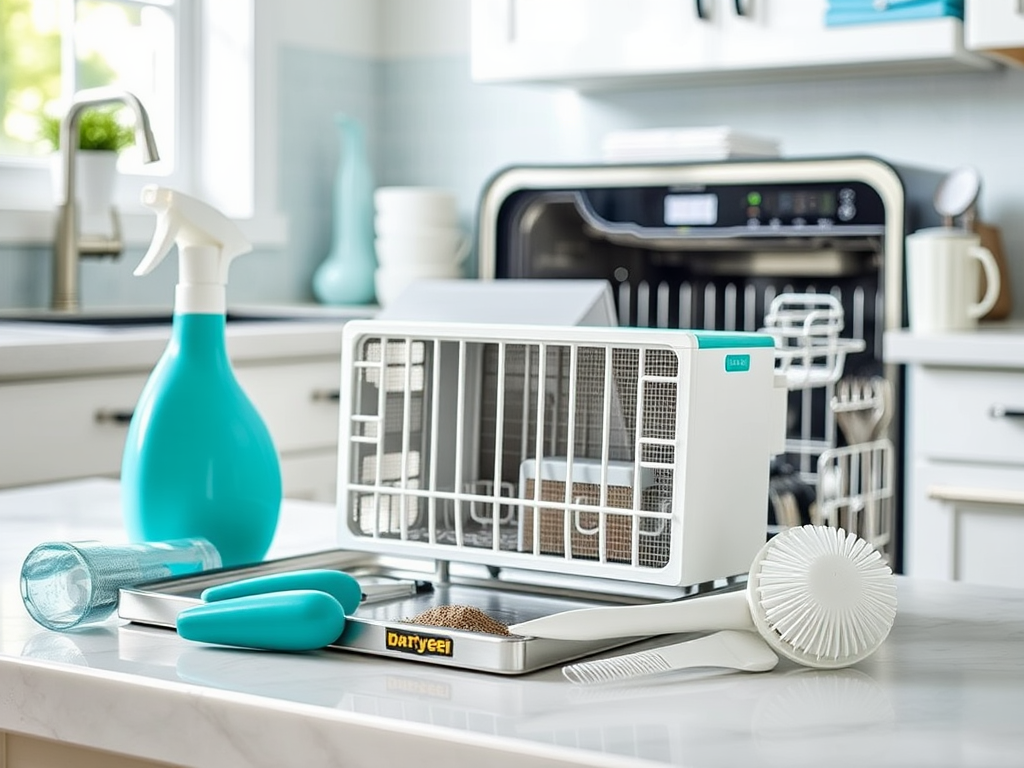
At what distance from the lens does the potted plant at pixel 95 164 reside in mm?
2877

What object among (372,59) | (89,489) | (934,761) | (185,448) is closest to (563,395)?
(185,448)

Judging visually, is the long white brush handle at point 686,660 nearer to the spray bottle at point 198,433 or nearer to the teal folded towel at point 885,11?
the spray bottle at point 198,433

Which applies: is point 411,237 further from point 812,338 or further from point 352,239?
point 812,338

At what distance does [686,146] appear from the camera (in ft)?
9.15

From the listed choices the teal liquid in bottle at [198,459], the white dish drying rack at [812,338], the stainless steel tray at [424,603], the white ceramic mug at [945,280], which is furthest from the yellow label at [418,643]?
the white ceramic mug at [945,280]

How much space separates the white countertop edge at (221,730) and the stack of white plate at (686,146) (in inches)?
85.8

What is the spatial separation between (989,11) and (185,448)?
76.1 inches

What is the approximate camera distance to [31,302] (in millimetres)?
2910

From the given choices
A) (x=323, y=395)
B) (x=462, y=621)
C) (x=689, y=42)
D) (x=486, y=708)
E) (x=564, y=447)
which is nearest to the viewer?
(x=486, y=708)

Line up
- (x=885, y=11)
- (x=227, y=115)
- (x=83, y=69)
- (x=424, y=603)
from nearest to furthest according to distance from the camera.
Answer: (x=424, y=603) → (x=885, y=11) → (x=83, y=69) → (x=227, y=115)

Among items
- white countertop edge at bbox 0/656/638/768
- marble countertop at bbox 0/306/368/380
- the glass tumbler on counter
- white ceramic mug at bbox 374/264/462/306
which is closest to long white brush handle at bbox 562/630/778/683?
white countertop edge at bbox 0/656/638/768

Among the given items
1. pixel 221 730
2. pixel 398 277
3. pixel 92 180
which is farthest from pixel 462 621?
pixel 398 277

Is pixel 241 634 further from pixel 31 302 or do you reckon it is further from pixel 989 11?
pixel 31 302

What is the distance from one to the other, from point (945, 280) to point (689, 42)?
73 centimetres
